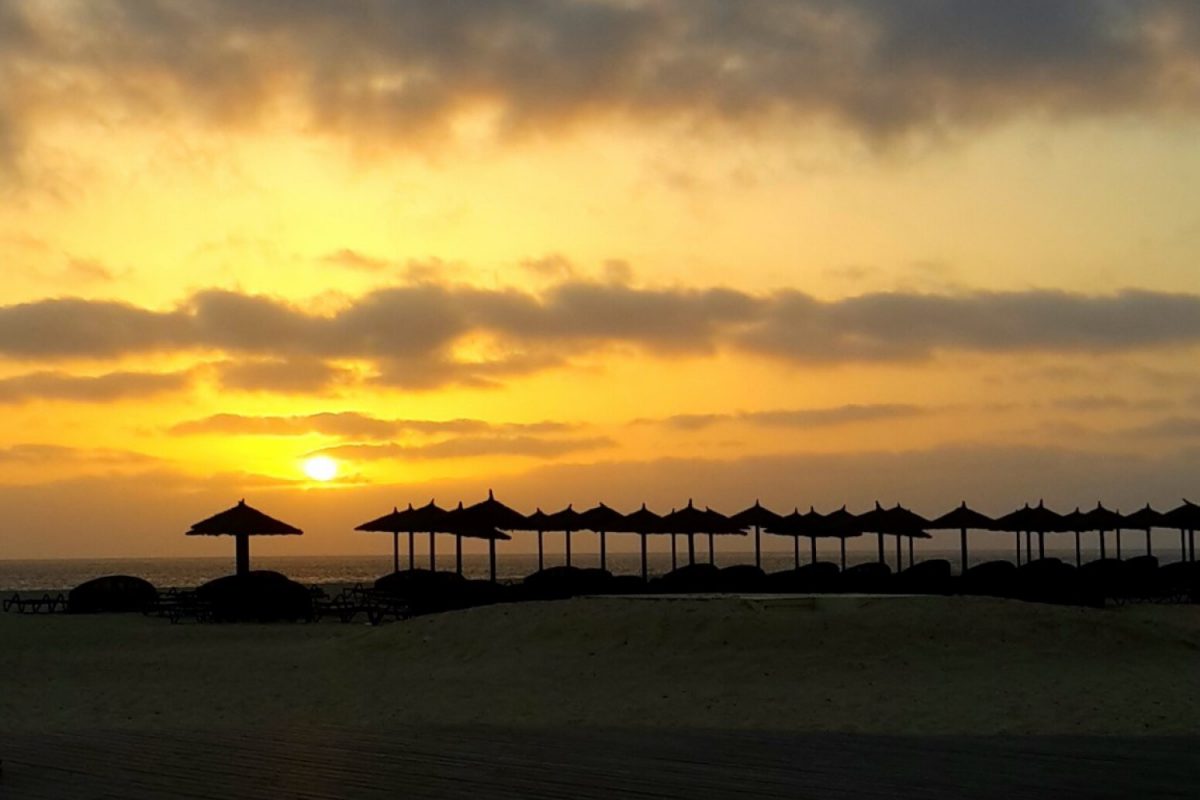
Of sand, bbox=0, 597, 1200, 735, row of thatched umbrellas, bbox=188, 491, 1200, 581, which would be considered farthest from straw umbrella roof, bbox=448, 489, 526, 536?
sand, bbox=0, 597, 1200, 735

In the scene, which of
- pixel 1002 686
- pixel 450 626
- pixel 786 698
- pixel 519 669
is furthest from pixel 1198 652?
pixel 450 626

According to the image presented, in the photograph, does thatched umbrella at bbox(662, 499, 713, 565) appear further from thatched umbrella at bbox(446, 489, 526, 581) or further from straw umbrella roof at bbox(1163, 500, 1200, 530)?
straw umbrella roof at bbox(1163, 500, 1200, 530)

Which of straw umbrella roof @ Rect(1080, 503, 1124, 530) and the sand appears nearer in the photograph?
the sand

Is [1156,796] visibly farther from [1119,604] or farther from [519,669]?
[1119,604]

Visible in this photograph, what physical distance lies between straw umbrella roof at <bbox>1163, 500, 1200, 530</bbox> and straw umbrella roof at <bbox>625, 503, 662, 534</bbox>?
13.5 meters

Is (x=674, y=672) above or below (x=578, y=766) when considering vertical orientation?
below

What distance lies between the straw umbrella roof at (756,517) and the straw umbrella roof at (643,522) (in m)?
1.94

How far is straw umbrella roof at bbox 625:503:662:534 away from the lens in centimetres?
3244

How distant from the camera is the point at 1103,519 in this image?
116ft

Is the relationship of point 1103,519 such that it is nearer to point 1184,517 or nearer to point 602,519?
point 1184,517

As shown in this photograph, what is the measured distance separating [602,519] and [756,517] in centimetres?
386

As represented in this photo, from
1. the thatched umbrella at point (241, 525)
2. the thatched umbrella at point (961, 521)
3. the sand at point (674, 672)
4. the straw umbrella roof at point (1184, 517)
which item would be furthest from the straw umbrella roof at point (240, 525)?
the straw umbrella roof at point (1184, 517)

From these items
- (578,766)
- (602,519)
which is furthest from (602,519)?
(578,766)

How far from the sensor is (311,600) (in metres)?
28.1
